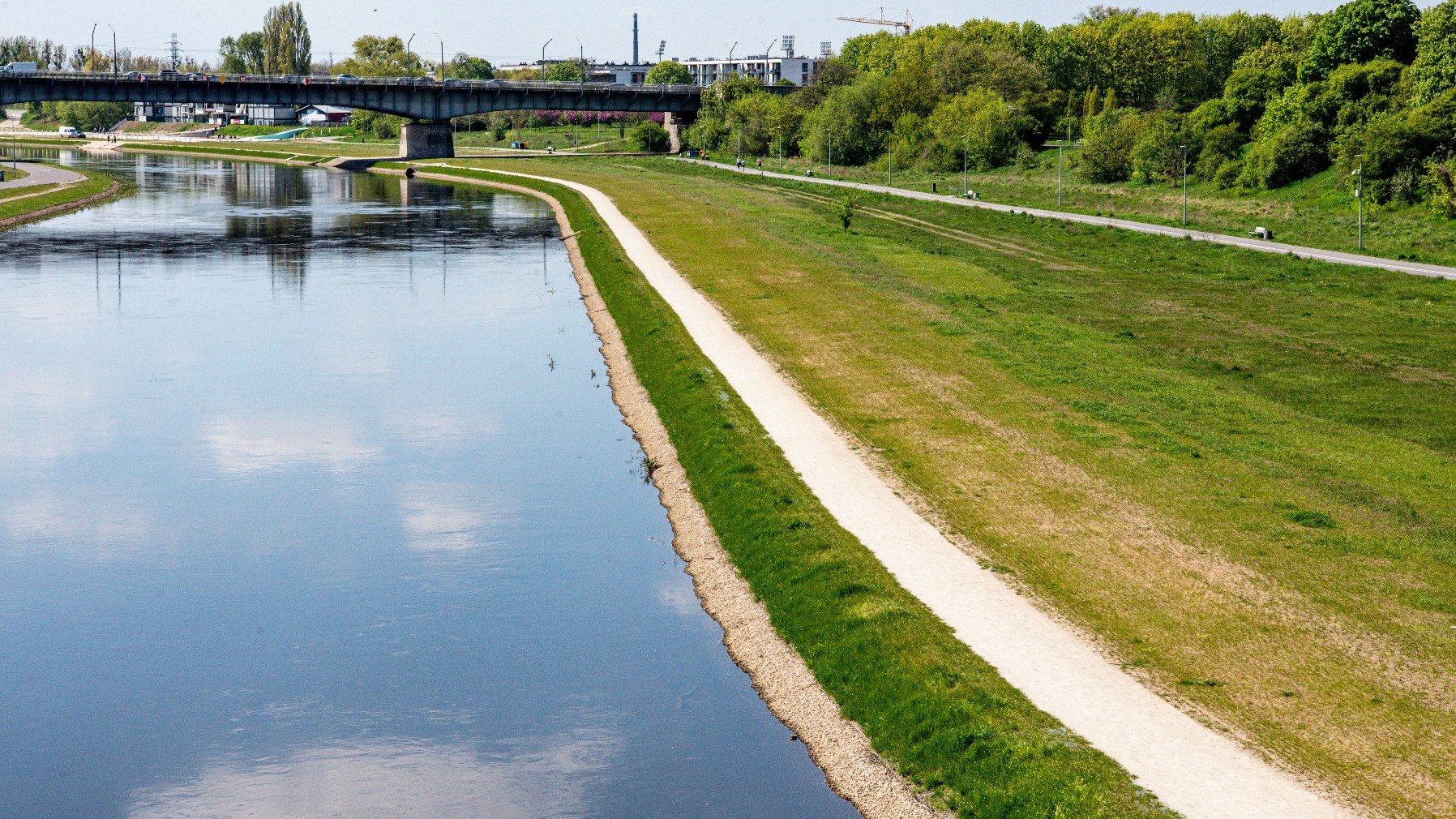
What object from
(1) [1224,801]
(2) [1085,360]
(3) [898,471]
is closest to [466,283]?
(2) [1085,360]

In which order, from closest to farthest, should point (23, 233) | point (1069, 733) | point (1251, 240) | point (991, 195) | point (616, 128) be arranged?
point (1069, 733)
point (1251, 240)
point (23, 233)
point (991, 195)
point (616, 128)

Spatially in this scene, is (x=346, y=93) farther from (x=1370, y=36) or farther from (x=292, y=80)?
(x=1370, y=36)

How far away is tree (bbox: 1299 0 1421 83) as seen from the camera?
94.0 metres

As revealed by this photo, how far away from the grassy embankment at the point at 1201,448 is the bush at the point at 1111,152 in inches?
1778

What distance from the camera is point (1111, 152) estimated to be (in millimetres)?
98250

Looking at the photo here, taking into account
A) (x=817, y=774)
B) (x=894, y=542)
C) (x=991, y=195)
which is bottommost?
(x=817, y=774)

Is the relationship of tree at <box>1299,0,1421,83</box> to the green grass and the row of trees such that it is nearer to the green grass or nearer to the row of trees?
the row of trees

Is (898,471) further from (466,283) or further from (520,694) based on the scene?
(466,283)

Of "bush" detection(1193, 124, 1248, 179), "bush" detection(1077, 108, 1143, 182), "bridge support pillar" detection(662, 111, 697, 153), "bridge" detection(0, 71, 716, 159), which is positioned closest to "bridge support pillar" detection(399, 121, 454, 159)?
"bridge" detection(0, 71, 716, 159)

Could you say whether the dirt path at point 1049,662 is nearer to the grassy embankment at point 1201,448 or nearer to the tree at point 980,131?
the grassy embankment at point 1201,448

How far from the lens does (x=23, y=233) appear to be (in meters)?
69.3

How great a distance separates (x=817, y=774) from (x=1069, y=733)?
274 cm

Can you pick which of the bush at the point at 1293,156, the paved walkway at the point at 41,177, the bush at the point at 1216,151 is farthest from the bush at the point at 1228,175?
the paved walkway at the point at 41,177

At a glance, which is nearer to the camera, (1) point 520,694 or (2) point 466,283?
(1) point 520,694
